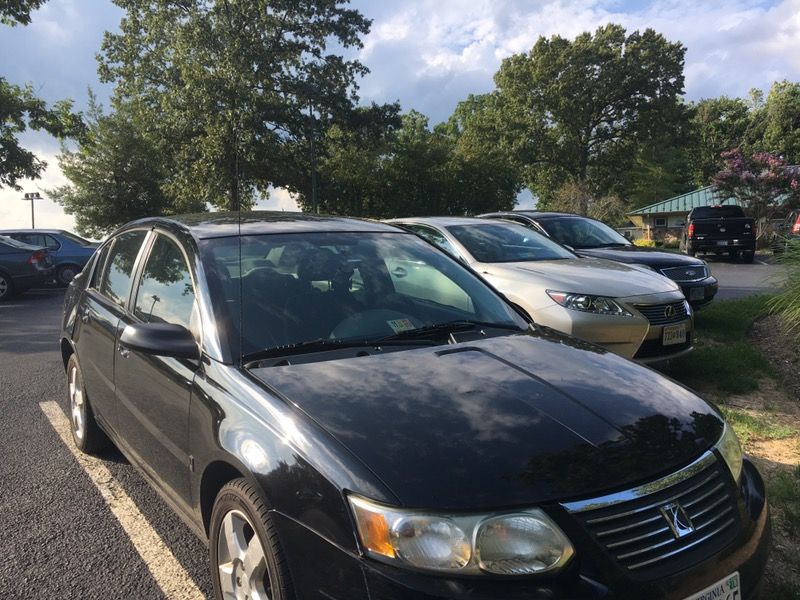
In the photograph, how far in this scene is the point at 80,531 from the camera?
3143 mm

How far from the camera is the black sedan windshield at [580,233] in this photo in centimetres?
884

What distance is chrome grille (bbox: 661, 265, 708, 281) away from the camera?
7434 mm

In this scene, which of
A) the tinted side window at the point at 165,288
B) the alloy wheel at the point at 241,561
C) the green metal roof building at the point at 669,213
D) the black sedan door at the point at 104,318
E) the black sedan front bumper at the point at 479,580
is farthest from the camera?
the green metal roof building at the point at 669,213

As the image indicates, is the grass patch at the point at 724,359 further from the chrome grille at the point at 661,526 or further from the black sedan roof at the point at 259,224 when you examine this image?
the chrome grille at the point at 661,526

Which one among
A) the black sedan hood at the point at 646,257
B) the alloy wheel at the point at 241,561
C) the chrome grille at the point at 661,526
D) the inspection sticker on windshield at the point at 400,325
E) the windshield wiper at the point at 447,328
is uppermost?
the black sedan hood at the point at 646,257

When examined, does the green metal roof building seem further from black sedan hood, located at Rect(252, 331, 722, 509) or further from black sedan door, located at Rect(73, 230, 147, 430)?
black sedan hood, located at Rect(252, 331, 722, 509)

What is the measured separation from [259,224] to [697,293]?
19.6 feet

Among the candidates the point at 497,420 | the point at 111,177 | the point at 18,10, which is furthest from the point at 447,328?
the point at 111,177

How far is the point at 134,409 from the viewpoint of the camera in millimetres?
3057

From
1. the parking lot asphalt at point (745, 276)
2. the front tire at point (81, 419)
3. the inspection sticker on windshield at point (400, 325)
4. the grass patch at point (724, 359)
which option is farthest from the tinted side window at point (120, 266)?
the parking lot asphalt at point (745, 276)

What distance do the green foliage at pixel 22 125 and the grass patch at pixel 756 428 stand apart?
24.3 m

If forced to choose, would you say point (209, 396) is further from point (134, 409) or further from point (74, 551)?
point (74, 551)

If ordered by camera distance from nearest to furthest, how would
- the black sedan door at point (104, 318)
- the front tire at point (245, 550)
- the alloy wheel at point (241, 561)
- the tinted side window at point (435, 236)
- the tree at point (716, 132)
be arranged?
the front tire at point (245, 550) < the alloy wheel at point (241, 561) < the black sedan door at point (104, 318) < the tinted side window at point (435, 236) < the tree at point (716, 132)

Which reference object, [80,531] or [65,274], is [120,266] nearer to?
[80,531]
